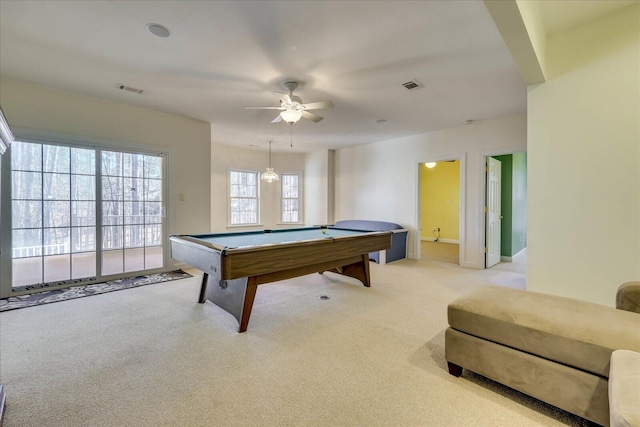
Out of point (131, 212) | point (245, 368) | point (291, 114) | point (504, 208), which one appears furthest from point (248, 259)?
point (504, 208)

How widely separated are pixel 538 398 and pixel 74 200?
516 centimetres

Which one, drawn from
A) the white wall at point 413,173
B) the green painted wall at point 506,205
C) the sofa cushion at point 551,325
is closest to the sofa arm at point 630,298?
the sofa cushion at point 551,325

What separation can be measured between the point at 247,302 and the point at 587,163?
3157 mm

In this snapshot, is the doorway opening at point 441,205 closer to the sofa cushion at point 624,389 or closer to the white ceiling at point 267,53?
the white ceiling at point 267,53

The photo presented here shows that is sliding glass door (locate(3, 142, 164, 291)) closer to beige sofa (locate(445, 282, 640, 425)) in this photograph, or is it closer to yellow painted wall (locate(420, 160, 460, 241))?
beige sofa (locate(445, 282, 640, 425))

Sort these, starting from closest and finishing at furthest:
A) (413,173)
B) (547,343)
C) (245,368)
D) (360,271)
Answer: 1. (547,343)
2. (245,368)
3. (360,271)
4. (413,173)

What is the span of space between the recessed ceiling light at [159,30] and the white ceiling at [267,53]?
0.05 metres

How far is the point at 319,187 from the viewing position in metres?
7.49

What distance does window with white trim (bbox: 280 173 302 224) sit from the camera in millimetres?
7957

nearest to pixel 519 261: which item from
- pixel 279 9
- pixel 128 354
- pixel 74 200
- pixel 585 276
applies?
pixel 585 276

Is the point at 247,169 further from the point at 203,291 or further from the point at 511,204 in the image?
the point at 511,204

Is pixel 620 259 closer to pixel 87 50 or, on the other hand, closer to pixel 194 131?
pixel 87 50

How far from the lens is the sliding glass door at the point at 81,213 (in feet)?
11.3

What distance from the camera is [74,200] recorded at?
377cm
